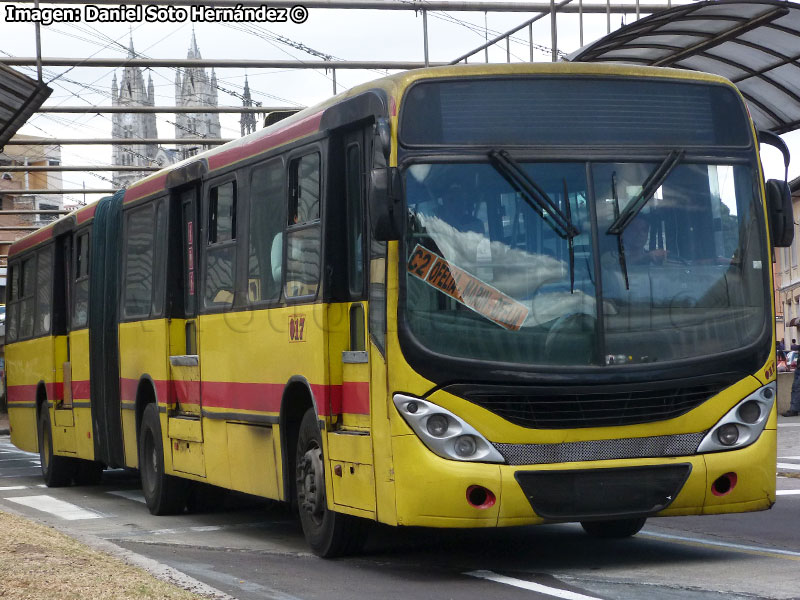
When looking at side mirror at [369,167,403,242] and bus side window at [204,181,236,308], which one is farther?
bus side window at [204,181,236,308]

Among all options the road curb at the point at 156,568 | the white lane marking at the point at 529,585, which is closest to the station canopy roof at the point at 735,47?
the road curb at the point at 156,568

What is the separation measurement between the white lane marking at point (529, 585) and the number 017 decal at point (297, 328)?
2061 mm

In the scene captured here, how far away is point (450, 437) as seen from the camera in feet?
29.1

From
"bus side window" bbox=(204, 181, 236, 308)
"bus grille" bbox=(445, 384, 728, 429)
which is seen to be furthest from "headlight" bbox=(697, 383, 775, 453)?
"bus side window" bbox=(204, 181, 236, 308)

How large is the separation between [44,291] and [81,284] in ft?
7.14

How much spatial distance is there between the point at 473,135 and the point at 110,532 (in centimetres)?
567

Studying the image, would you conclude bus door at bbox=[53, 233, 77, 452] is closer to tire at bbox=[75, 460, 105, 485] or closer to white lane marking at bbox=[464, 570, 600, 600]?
tire at bbox=[75, 460, 105, 485]

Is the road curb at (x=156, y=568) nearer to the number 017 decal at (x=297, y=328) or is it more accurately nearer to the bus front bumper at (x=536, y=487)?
the bus front bumper at (x=536, y=487)

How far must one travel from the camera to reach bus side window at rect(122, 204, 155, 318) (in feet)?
49.1

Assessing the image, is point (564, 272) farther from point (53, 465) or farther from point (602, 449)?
point (53, 465)

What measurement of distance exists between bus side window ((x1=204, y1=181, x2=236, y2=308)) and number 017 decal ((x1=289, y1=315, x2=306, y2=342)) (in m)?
1.59

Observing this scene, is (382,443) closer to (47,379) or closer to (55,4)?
(47,379)

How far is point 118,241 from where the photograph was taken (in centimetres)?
1636

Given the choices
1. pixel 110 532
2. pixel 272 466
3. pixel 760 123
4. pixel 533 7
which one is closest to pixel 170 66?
pixel 533 7
